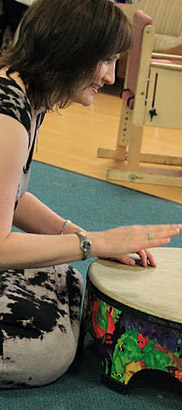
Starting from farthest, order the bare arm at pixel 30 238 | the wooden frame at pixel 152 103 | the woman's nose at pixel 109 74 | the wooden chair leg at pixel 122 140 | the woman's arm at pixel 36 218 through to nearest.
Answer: the wooden chair leg at pixel 122 140
the wooden frame at pixel 152 103
the woman's arm at pixel 36 218
the woman's nose at pixel 109 74
the bare arm at pixel 30 238

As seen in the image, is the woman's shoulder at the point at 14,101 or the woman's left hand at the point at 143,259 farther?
the woman's left hand at the point at 143,259

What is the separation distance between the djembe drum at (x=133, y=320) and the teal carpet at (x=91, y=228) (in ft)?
0.16

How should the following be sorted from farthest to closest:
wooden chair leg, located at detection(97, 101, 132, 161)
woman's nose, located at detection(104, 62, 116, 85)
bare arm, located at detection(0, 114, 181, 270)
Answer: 1. wooden chair leg, located at detection(97, 101, 132, 161)
2. woman's nose, located at detection(104, 62, 116, 85)
3. bare arm, located at detection(0, 114, 181, 270)

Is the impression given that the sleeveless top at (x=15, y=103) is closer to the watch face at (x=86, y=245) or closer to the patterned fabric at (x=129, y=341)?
the watch face at (x=86, y=245)

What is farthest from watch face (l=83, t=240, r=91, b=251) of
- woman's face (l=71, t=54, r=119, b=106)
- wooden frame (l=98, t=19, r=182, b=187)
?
wooden frame (l=98, t=19, r=182, b=187)

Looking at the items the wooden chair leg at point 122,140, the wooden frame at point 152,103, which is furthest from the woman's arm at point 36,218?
the wooden chair leg at point 122,140

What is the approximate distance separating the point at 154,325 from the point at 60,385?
24cm

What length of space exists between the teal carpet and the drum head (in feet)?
0.65

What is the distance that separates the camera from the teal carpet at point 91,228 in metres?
1.32

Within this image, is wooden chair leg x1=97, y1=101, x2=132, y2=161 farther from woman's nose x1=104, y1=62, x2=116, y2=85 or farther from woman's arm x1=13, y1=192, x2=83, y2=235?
woman's nose x1=104, y1=62, x2=116, y2=85

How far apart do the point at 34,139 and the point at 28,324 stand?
1.19 feet

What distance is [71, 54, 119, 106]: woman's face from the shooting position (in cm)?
128

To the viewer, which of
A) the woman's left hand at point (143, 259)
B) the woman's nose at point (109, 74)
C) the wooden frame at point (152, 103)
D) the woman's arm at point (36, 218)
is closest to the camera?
the woman's nose at point (109, 74)

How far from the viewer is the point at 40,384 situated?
1.35m
